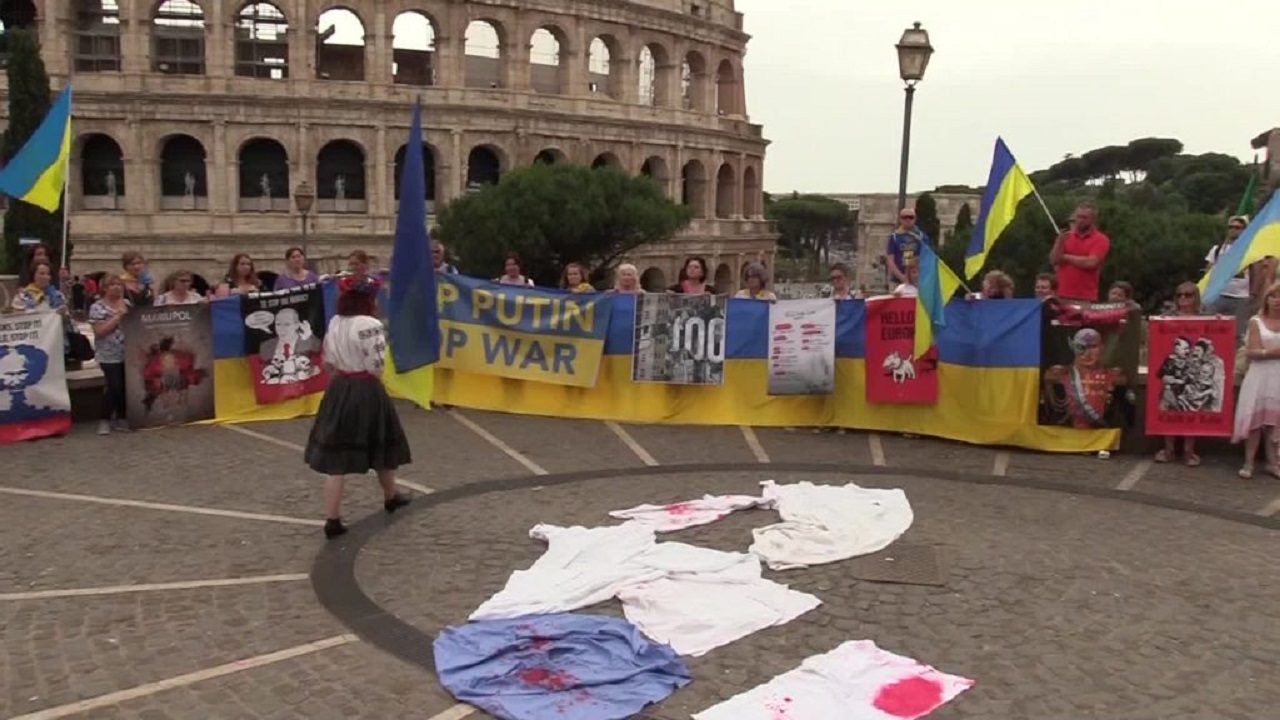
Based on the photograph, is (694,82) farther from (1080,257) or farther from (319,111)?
(1080,257)

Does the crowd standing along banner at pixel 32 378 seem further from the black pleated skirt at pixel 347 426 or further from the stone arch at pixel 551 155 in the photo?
the stone arch at pixel 551 155

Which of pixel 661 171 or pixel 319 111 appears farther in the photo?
pixel 661 171

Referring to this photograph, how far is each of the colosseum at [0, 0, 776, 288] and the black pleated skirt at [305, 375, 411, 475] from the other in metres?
32.8

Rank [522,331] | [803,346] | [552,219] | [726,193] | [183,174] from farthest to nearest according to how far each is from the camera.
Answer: [726,193], [183,174], [552,219], [522,331], [803,346]

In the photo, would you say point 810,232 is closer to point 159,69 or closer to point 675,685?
point 159,69

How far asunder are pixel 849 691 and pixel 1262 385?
777 cm

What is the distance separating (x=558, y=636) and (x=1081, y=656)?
3.20 metres

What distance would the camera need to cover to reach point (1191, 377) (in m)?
11.9

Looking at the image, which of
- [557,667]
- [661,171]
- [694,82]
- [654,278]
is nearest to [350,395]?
[557,667]

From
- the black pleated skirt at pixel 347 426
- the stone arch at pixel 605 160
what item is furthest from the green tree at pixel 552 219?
the black pleated skirt at pixel 347 426

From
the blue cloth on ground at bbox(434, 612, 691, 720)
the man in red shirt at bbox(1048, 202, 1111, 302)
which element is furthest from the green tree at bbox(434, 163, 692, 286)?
the blue cloth on ground at bbox(434, 612, 691, 720)

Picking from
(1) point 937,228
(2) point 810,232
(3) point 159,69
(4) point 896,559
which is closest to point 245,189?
(3) point 159,69

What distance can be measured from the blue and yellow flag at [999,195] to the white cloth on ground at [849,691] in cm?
831

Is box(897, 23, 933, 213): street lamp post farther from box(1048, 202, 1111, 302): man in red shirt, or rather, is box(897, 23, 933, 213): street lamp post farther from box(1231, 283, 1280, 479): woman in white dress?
box(1231, 283, 1280, 479): woman in white dress
